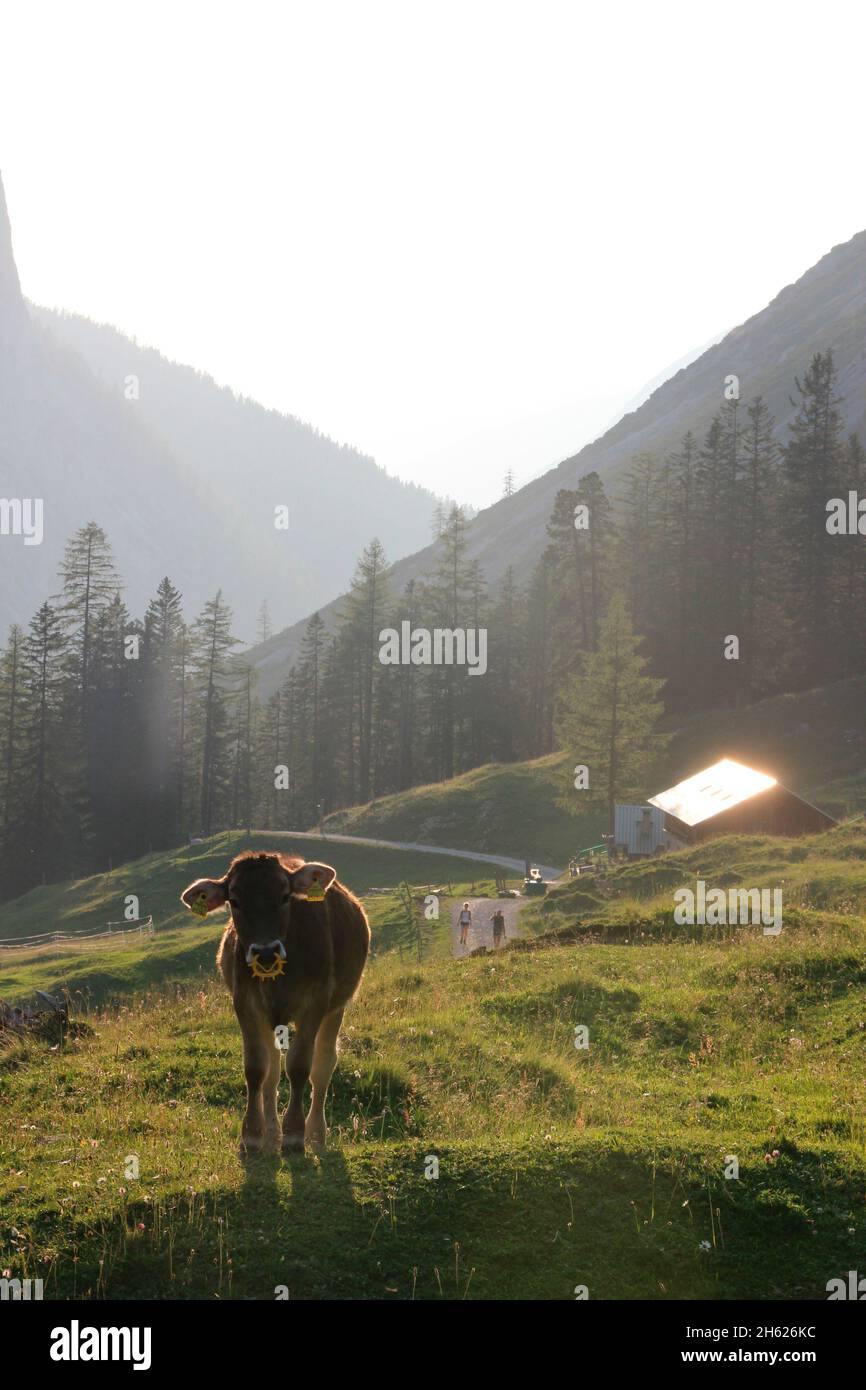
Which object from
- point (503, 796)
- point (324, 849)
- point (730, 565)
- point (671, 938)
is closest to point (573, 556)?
point (730, 565)

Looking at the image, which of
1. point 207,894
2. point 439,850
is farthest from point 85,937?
point 207,894

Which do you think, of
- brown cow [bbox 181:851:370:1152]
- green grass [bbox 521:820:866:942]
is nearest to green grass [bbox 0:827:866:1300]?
brown cow [bbox 181:851:370:1152]

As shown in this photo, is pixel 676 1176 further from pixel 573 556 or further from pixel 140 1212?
pixel 573 556

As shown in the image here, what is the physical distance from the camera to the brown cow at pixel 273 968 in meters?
9.21

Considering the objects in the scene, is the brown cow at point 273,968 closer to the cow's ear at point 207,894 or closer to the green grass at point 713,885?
the cow's ear at point 207,894

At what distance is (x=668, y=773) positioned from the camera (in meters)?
67.1

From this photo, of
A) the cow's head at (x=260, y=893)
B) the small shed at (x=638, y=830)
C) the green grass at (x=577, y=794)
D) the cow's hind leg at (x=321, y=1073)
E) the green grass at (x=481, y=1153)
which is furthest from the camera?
the green grass at (x=577, y=794)

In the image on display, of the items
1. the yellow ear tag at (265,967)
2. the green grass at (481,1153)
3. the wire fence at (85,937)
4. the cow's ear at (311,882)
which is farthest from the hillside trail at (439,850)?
the yellow ear tag at (265,967)

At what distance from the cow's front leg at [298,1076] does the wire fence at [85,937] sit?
122 ft

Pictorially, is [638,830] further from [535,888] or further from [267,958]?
[267,958]

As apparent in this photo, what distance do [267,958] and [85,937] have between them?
44.2 meters

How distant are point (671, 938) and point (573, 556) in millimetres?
62274

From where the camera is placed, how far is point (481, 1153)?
31.1ft

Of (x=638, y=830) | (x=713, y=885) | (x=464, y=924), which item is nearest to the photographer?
(x=713, y=885)
